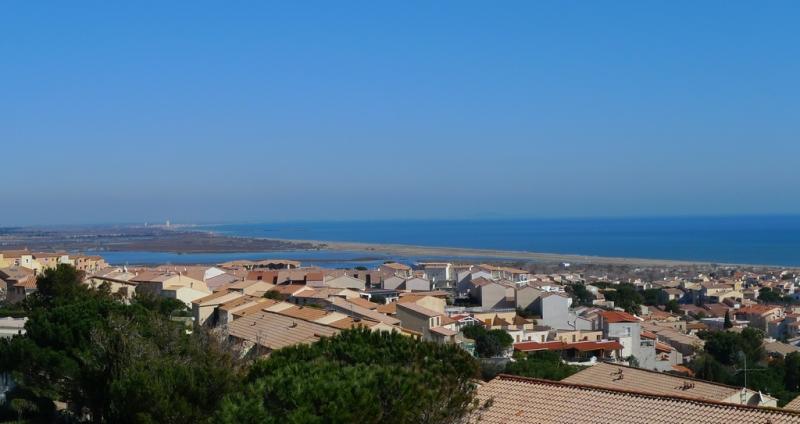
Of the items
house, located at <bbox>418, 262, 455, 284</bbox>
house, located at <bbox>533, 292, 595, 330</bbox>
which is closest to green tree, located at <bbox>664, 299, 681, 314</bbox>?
house, located at <bbox>418, 262, 455, 284</bbox>

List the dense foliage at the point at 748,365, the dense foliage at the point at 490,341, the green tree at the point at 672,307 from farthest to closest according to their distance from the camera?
the green tree at the point at 672,307, the dense foliage at the point at 490,341, the dense foliage at the point at 748,365

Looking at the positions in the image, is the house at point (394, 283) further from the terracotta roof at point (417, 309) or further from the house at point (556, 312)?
the terracotta roof at point (417, 309)

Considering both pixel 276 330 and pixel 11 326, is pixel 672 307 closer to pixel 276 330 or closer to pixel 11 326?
pixel 276 330

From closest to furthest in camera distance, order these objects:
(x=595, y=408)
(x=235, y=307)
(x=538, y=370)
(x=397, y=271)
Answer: (x=595, y=408) < (x=538, y=370) < (x=235, y=307) < (x=397, y=271)

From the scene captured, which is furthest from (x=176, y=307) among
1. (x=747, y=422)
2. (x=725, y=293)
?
(x=725, y=293)

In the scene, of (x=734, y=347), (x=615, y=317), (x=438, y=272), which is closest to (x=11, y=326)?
(x=615, y=317)

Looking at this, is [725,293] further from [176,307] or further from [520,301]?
[176,307]

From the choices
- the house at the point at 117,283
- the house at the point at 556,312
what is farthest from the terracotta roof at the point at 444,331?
the house at the point at 117,283
